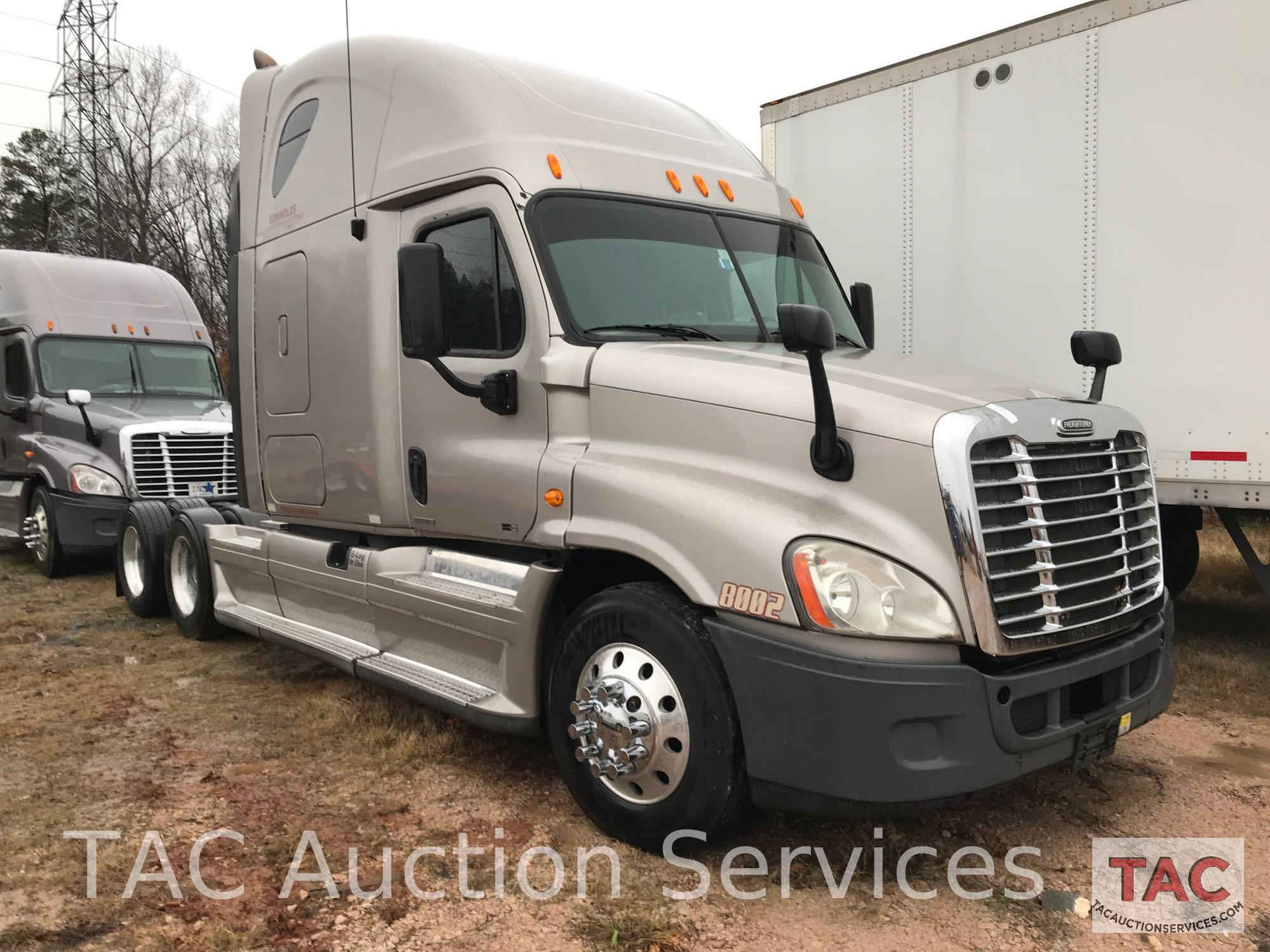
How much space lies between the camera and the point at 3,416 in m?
11.0

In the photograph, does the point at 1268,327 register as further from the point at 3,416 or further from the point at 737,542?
the point at 3,416

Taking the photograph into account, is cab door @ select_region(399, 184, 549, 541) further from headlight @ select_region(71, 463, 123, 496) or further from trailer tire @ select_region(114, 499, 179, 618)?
headlight @ select_region(71, 463, 123, 496)

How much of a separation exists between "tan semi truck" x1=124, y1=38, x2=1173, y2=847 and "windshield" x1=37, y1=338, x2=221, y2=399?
18.8 feet

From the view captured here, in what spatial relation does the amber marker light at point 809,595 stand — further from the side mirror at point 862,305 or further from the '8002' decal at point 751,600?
the side mirror at point 862,305

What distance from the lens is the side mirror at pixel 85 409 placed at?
988cm

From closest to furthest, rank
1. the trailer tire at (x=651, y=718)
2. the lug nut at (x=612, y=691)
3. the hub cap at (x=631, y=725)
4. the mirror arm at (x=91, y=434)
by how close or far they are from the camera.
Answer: the trailer tire at (x=651, y=718) < the hub cap at (x=631, y=725) < the lug nut at (x=612, y=691) < the mirror arm at (x=91, y=434)

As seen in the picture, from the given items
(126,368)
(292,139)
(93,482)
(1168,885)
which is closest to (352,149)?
(292,139)

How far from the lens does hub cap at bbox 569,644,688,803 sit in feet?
11.6

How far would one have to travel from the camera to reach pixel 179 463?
9938mm

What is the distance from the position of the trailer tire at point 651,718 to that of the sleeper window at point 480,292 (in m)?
1.26

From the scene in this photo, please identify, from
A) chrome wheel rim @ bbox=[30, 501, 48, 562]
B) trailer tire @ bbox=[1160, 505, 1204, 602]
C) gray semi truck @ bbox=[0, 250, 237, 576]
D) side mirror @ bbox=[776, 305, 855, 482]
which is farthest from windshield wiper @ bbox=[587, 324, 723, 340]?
chrome wheel rim @ bbox=[30, 501, 48, 562]

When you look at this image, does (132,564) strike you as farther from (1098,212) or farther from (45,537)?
(1098,212)

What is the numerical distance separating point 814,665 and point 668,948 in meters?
0.98

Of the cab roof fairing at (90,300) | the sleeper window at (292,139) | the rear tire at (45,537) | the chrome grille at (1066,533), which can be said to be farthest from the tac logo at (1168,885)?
the cab roof fairing at (90,300)
